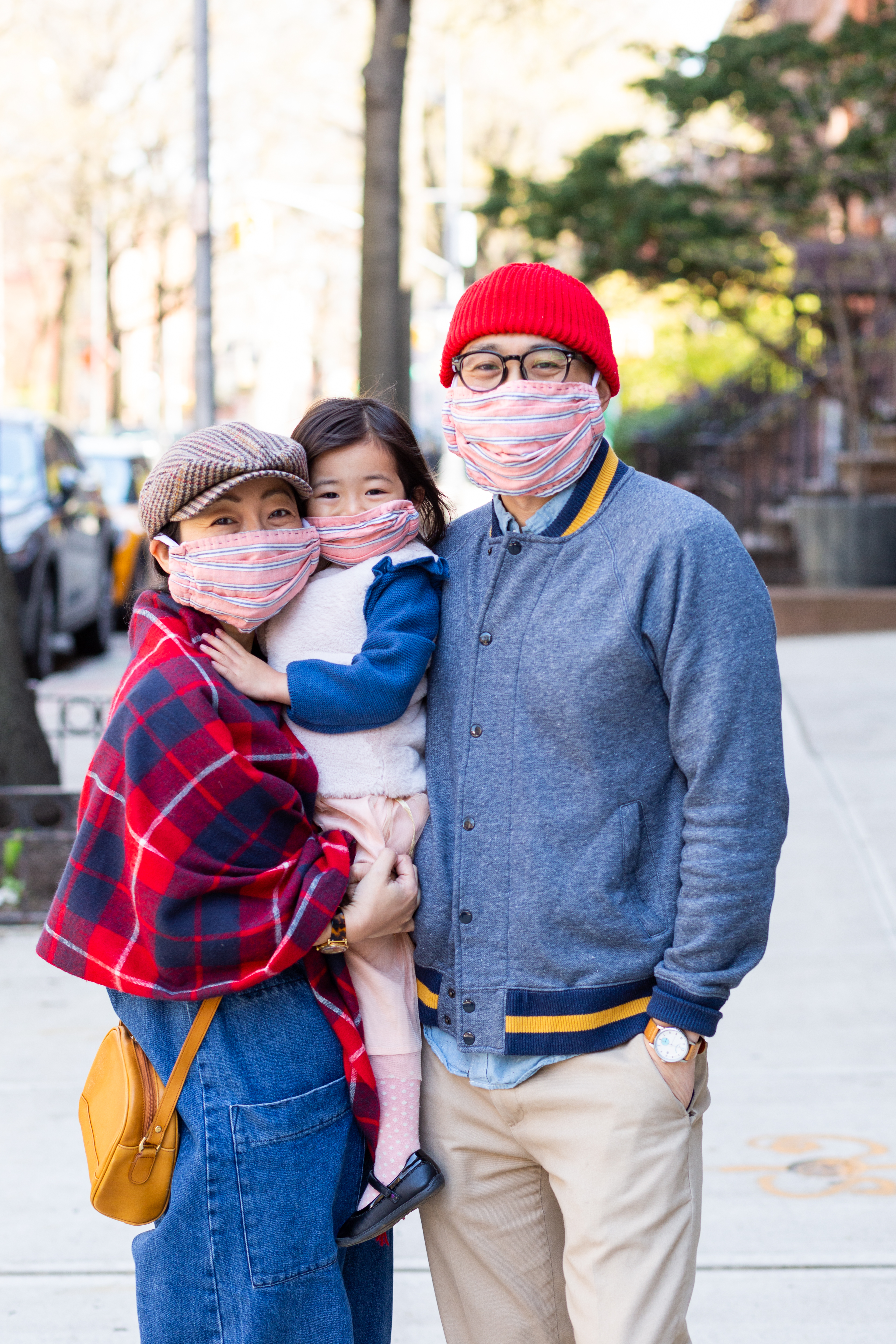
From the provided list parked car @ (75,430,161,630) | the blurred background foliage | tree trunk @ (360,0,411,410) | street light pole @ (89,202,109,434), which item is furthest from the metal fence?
street light pole @ (89,202,109,434)

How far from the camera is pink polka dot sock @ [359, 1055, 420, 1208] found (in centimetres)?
229

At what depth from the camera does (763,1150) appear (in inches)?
154

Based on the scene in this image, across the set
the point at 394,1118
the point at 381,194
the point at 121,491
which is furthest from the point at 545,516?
the point at 121,491

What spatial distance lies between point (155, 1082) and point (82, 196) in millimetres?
33955

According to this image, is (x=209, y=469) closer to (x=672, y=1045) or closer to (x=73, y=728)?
(x=672, y=1045)

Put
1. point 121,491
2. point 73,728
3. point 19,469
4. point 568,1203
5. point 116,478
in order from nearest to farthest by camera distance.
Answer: point 568,1203 → point 73,728 → point 19,469 → point 121,491 → point 116,478

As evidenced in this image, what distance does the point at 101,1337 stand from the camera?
3.16 m

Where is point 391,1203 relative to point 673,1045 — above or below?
below

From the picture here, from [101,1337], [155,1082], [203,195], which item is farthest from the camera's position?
[203,195]

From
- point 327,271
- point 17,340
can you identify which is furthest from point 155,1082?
point 17,340

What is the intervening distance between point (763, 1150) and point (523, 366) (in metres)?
2.49

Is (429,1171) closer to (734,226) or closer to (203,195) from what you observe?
(734,226)

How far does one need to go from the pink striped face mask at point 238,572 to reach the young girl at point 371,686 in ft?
0.20

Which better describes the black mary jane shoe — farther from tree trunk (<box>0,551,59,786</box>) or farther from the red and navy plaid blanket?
tree trunk (<box>0,551,59,786</box>)
